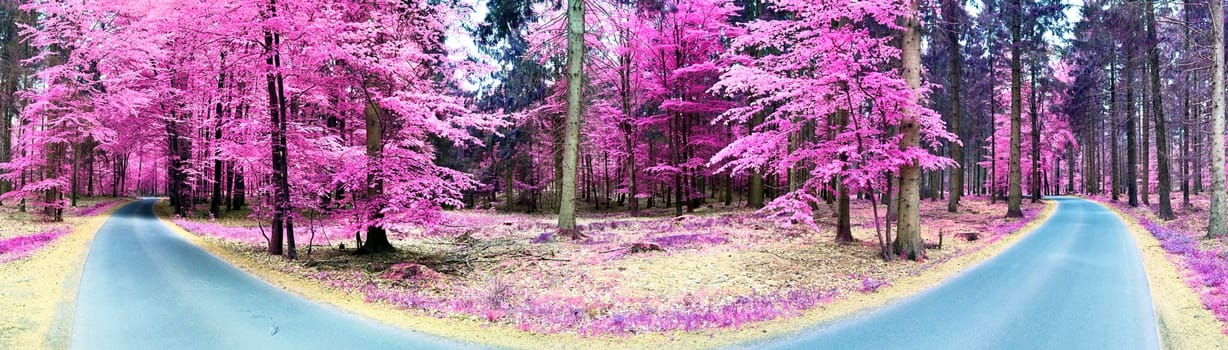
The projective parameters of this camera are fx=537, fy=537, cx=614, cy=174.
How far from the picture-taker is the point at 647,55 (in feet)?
71.9

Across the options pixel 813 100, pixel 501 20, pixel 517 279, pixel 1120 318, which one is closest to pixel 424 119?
pixel 517 279

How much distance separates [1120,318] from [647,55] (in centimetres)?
1772

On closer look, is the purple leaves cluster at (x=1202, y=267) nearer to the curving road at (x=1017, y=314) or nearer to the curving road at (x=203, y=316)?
the curving road at (x=1017, y=314)

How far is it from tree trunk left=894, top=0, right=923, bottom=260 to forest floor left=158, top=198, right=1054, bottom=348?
0.45 meters

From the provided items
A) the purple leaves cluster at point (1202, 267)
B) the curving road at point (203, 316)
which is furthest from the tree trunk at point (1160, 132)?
the curving road at point (203, 316)

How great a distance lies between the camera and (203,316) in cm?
606

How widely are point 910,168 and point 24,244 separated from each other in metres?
19.7

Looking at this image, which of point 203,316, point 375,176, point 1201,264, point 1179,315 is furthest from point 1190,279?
point 203,316

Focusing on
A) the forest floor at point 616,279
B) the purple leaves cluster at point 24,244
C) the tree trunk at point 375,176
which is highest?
the tree trunk at point 375,176

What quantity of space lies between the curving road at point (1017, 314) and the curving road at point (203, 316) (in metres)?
4.09

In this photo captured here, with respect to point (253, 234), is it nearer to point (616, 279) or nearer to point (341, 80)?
point (341, 80)

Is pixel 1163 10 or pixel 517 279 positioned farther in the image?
pixel 1163 10

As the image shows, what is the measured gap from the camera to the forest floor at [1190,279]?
568 centimetres

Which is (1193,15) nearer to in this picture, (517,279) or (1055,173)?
(517,279)
